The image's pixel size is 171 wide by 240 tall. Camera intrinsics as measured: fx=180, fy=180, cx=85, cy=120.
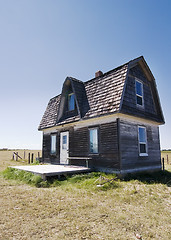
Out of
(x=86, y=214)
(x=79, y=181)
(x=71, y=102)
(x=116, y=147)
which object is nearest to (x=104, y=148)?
(x=116, y=147)

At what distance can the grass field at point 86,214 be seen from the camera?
12.4 feet

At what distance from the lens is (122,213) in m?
4.93

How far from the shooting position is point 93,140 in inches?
455

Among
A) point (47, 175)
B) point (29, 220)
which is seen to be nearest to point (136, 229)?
point (29, 220)

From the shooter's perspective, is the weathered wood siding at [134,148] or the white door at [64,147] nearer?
the weathered wood siding at [134,148]

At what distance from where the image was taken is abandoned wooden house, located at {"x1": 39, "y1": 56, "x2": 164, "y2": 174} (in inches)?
406

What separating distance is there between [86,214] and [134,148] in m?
6.90

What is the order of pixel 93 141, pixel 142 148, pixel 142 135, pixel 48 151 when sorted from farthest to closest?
pixel 48 151 → pixel 142 135 → pixel 142 148 → pixel 93 141

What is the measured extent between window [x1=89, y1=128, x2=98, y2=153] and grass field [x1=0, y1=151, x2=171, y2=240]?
13.5ft

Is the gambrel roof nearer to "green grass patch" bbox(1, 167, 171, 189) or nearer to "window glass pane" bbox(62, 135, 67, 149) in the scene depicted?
"window glass pane" bbox(62, 135, 67, 149)

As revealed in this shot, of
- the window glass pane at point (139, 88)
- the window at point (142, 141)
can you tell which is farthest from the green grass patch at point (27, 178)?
the window glass pane at point (139, 88)

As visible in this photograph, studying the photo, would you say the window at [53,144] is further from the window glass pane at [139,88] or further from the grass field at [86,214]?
the grass field at [86,214]

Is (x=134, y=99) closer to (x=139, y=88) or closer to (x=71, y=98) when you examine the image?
(x=139, y=88)

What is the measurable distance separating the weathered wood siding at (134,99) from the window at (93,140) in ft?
8.04
